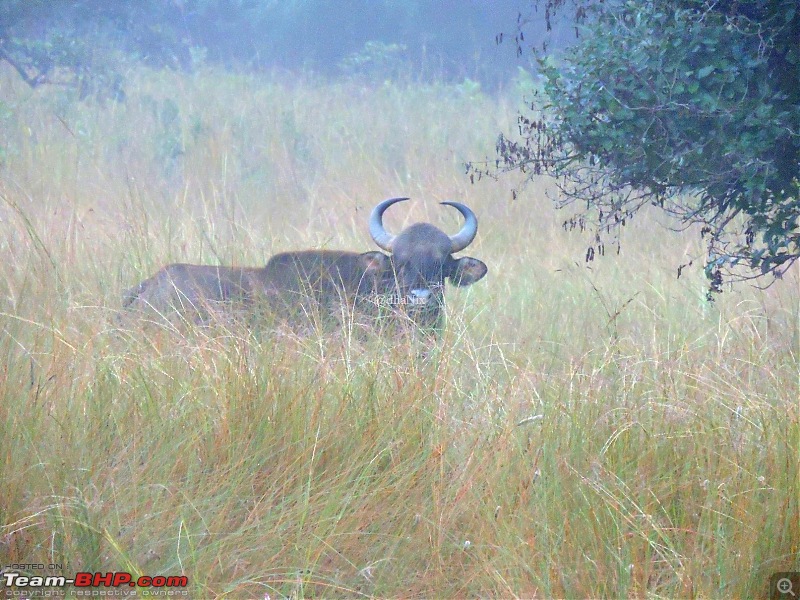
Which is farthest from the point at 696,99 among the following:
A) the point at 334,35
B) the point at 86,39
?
the point at 334,35

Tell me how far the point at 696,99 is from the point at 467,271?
8.96ft

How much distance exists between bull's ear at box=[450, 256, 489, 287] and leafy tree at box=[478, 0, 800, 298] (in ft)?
6.15

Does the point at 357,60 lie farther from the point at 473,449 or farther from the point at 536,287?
the point at 473,449

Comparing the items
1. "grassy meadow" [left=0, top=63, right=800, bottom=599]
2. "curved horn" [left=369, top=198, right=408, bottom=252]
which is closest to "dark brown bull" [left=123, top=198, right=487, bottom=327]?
"curved horn" [left=369, top=198, right=408, bottom=252]

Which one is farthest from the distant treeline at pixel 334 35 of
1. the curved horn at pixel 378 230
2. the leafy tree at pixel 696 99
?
the leafy tree at pixel 696 99

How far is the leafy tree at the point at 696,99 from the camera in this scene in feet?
12.7

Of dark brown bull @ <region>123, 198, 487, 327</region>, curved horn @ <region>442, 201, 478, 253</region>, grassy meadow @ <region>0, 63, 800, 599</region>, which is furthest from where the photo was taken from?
curved horn @ <region>442, 201, 478, 253</region>

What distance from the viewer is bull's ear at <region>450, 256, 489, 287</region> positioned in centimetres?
642

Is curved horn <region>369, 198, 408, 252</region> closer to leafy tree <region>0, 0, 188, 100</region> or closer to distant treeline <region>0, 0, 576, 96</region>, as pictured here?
leafy tree <region>0, 0, 188, 100</region>

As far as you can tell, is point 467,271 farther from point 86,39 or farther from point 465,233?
point 86,39

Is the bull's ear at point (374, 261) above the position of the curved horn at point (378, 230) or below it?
below

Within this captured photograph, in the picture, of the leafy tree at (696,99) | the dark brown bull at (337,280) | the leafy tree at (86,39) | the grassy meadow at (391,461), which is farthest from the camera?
the leafy tree at (86,39)

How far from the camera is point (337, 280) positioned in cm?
613

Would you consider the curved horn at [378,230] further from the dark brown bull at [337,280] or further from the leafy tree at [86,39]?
the leafy tree at [86,39]
